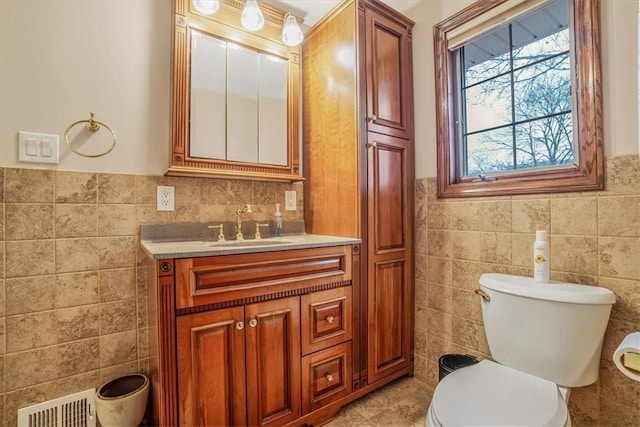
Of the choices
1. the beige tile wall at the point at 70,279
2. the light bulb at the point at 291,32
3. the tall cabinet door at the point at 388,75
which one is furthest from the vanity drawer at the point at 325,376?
the light bulb at the point at 291,32

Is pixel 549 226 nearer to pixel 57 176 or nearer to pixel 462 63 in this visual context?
pixel 462 63

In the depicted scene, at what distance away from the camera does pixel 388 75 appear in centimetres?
171

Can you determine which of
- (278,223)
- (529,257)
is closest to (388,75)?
(278,223)

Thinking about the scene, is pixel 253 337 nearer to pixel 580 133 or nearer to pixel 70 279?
pixel 70 279

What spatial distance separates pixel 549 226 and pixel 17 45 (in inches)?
89.9

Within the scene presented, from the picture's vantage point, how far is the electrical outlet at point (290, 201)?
1844 millimetres

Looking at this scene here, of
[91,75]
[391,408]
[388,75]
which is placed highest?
[388,75]

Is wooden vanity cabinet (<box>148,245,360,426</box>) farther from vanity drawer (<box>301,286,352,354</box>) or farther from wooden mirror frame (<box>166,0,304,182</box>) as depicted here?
wooden mirror frame (<box>166,0,304,182</box>)

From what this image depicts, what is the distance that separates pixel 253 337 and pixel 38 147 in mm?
1158

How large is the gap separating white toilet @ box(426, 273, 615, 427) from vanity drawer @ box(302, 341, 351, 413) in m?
0.53

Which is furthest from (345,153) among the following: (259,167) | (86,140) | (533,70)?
(86,140)

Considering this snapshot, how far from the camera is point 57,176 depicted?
127 cm

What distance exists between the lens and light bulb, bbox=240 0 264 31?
155cm

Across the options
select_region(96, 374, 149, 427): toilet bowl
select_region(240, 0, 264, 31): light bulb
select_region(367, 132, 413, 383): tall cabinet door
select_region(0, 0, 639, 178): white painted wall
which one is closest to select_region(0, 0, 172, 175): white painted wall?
select_region(0, 0, 639, 178): white painted wall
